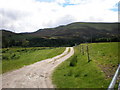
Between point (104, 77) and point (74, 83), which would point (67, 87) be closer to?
point (74, 83)

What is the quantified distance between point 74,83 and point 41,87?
103 inches

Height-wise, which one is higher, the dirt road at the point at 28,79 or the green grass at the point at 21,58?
the dirt road at the point at 28,79

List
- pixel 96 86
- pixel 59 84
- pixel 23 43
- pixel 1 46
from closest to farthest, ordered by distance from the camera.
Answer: pixel 96 86, pixel 59 84, pixel 1 46, pixel 23 43

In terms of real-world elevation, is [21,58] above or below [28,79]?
below

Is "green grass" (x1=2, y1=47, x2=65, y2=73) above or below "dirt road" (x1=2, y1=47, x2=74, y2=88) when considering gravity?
below

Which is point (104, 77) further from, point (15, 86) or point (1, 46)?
point (1, 46)

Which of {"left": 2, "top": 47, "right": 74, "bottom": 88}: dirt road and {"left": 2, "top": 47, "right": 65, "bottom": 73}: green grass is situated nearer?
{"left": 2, "top": 47, "right": 74, "bottom": 88}: dirt road

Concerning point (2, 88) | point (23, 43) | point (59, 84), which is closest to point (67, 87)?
point (59, 84)

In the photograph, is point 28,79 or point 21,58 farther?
point 21,58

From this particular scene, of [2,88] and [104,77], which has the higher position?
[104,77]

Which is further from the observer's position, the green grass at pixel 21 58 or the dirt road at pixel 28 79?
the green grass at pixel 21 58

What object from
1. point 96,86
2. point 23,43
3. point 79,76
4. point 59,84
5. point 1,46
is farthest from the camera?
point 23,43

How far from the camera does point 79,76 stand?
541 inches

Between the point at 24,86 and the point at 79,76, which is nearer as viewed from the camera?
the point at 24,86
